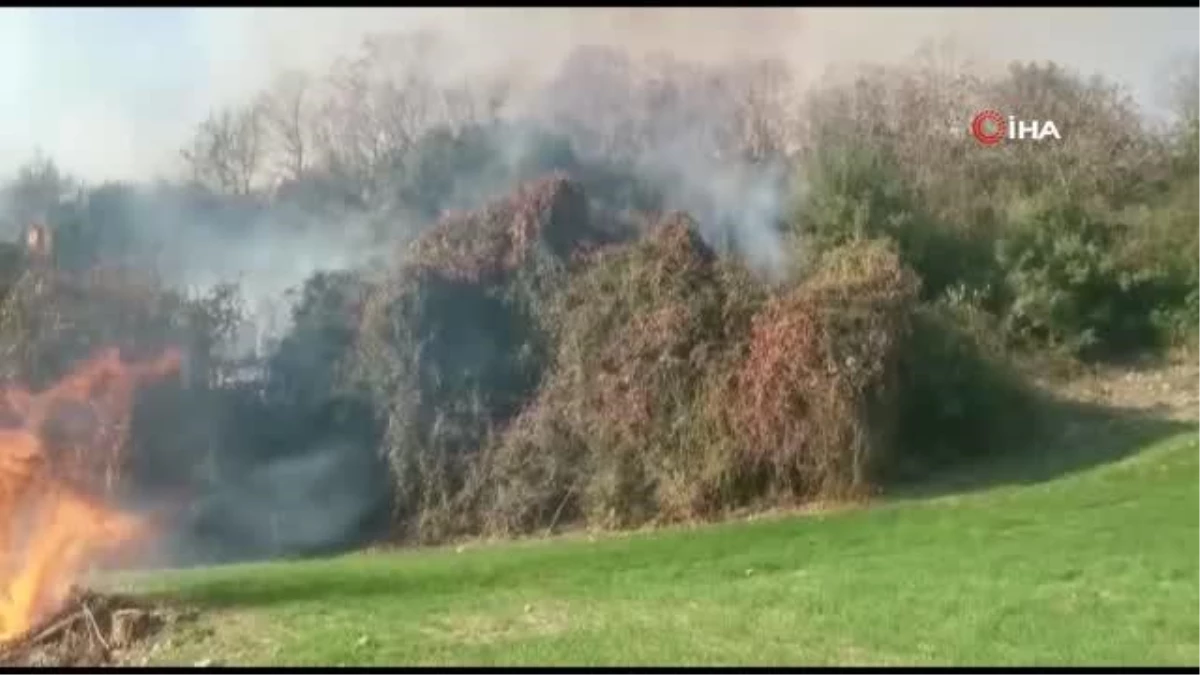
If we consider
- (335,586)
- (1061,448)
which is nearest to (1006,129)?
(1061,448)

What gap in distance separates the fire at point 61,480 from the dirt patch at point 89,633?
2.53 feet

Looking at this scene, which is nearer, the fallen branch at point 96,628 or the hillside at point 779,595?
the hillside at point 779,595

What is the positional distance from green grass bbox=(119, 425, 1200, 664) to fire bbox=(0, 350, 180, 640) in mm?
1145

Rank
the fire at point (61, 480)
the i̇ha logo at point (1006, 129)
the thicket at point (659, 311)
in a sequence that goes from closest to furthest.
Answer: the fire at point (61, 480), the thicket at point (659, 311), the i̇ha logo at point (1006, 129)

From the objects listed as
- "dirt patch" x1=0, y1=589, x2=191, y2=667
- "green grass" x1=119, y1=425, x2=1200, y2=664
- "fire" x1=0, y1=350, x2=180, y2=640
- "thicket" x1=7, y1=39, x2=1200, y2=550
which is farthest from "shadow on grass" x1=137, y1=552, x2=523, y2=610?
"thicket" x1=7, y1=39, x2=1200, y2=550

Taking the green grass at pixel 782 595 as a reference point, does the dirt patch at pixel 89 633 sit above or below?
below

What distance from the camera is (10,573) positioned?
15.0m

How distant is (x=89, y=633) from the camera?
40.2 ft

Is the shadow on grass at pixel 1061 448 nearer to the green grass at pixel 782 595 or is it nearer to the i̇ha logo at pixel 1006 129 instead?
the green grass at pixel 782 595

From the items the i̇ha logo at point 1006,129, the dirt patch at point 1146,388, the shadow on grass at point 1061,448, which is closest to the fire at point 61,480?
the shadow on grass at point 1061,448

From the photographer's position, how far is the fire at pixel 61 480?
49.0ft

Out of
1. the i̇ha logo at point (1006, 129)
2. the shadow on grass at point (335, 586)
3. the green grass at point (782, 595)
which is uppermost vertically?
the i̇ha logo at point (1006, 129)

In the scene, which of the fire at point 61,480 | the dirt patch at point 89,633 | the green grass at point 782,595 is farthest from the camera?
the fire at point 61,480

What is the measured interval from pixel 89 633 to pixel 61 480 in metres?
7.08
